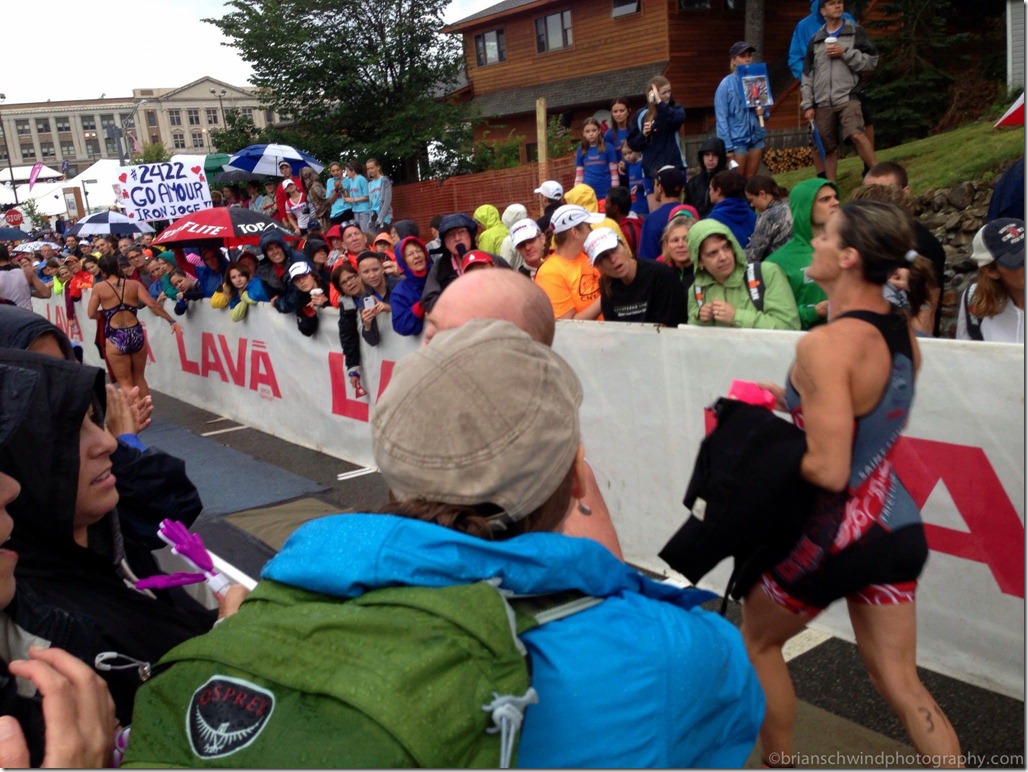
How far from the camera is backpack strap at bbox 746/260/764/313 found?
4.81 m

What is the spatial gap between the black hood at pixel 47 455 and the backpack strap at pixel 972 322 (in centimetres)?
384

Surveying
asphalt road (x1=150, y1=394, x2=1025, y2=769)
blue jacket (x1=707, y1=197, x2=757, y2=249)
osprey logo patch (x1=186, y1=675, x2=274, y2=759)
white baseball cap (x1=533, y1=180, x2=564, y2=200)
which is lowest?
asphalt road (x1=150, y1=394, x2=1025, y2=769)

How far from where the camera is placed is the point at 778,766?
287 cm

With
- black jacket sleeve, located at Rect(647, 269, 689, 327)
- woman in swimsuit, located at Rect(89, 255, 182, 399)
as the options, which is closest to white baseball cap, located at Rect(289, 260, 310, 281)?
woman in swimsuit, located at Rect(89, 255, 182, 399)

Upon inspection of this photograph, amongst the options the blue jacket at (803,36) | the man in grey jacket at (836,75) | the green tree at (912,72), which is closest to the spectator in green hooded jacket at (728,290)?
the man in grey jacket at (836,75)

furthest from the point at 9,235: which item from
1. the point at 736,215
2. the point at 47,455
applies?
the point at 47,455

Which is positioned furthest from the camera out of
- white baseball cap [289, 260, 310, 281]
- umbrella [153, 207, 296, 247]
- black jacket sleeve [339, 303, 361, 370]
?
umbrella [153, 207, 296, 247]

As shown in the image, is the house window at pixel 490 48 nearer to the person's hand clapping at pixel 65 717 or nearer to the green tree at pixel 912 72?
the green tree at pixel 912 72

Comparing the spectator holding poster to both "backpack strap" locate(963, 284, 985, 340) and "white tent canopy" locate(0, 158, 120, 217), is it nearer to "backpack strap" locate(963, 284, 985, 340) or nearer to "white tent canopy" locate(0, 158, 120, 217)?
"backpack strap" locate(963, 284, 985, 340)

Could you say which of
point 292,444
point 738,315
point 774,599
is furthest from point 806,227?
point 292,444

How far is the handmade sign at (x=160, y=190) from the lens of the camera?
1298 centimetres

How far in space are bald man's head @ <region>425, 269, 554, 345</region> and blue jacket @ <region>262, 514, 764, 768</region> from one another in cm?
142

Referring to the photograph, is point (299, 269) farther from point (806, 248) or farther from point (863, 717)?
point (863, 717)

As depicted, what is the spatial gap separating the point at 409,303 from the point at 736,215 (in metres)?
2.65
